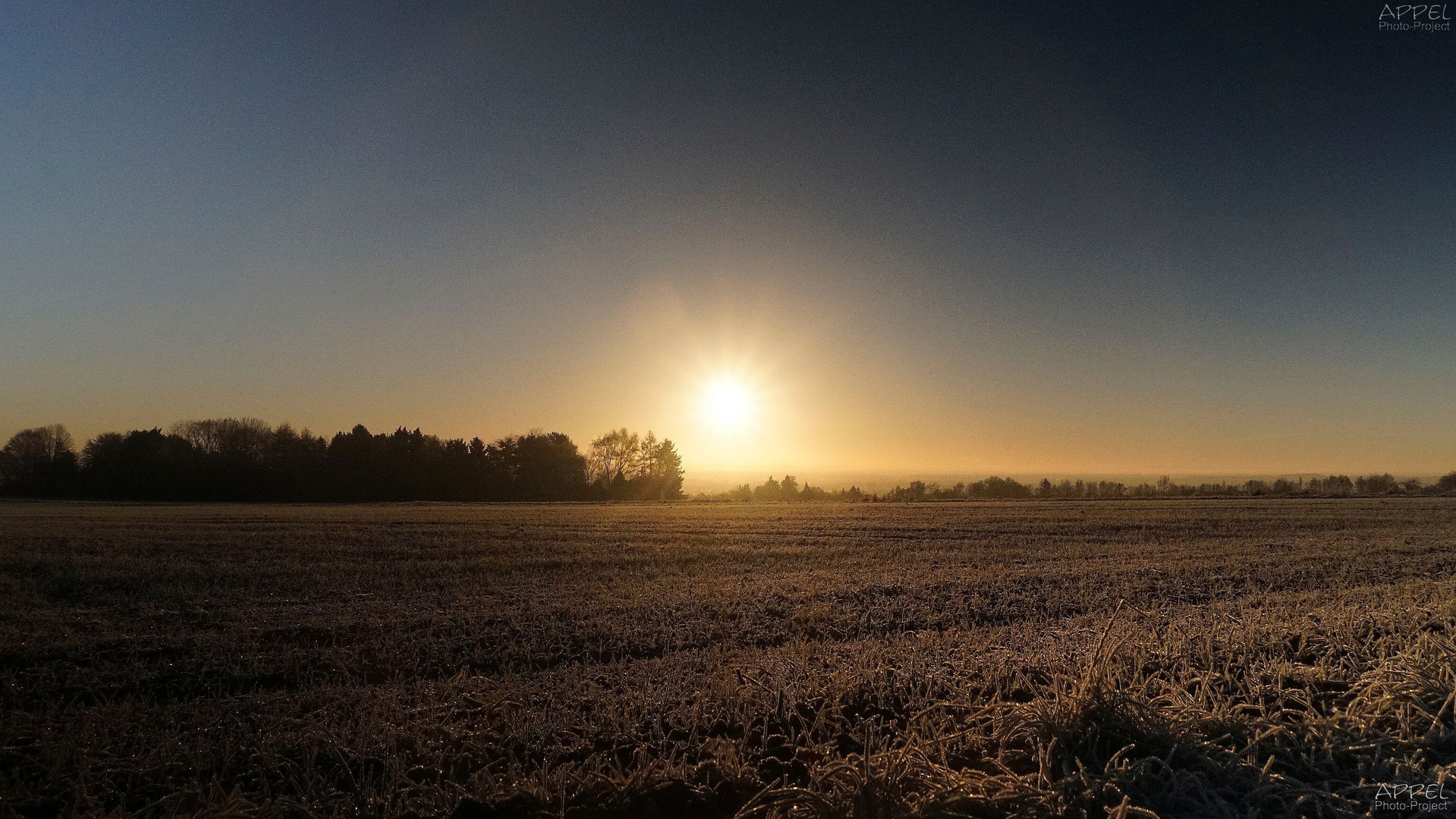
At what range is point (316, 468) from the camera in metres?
60.8

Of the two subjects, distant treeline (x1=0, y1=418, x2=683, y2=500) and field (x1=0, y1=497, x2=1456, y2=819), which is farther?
distant treeline (x1=0, y1=418, x2=683, y2=500)

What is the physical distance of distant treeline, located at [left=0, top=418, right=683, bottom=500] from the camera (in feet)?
184

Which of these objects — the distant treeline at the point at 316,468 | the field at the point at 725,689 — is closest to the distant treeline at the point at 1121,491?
the distant treeline at the point at 316,468

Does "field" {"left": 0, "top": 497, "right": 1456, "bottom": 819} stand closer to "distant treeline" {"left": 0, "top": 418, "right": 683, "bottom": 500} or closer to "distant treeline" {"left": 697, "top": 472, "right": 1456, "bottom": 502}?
"distant treeline" {"left": 697, "top": 472, "right": 1456, "bottom": 502}

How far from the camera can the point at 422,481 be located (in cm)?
6397

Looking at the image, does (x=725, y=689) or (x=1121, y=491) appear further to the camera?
(x=1121, y=491)

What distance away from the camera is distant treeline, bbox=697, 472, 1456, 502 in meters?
52.9

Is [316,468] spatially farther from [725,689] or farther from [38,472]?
[725,689]

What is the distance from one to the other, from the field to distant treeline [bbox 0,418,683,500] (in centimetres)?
5230

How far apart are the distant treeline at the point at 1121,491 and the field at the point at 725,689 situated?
4103cm

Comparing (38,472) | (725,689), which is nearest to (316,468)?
(38,472)

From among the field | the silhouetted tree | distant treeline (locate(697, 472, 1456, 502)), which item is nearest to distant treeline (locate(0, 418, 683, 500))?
the silhouetted tree

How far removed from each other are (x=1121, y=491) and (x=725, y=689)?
67.2m

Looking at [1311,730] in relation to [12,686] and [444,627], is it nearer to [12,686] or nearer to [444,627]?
[444,627]
